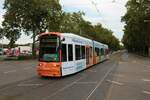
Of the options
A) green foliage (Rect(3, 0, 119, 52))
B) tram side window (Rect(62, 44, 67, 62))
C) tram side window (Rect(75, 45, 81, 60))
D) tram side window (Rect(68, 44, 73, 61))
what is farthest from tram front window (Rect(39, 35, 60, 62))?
green foliage (Rect(3, 0, 119, 52))

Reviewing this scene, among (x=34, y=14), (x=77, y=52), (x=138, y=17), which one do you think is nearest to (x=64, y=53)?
(x=77, y=52)

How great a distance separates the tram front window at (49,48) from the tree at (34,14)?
49118 mm

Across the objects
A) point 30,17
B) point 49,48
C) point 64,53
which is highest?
point 30,17

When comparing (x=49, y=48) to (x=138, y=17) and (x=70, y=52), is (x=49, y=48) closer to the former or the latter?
(x=70, y=52)

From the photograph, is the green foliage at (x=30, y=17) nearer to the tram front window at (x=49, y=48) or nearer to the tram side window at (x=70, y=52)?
the tram side window at (x=70, y=52)

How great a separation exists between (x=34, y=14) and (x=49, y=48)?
5091 cm

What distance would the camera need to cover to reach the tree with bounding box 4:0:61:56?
74.1 m

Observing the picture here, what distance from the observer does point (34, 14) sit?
74.3 meters

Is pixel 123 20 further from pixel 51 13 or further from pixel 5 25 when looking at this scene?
pixel 5 25

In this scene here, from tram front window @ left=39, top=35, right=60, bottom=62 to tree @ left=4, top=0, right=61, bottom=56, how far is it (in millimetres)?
49118

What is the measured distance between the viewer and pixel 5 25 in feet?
248

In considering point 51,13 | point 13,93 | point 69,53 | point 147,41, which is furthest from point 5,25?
point 13,93

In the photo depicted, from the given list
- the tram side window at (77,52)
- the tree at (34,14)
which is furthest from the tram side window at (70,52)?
the tree at (34,14)

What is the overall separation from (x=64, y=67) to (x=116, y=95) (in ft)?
30.3
